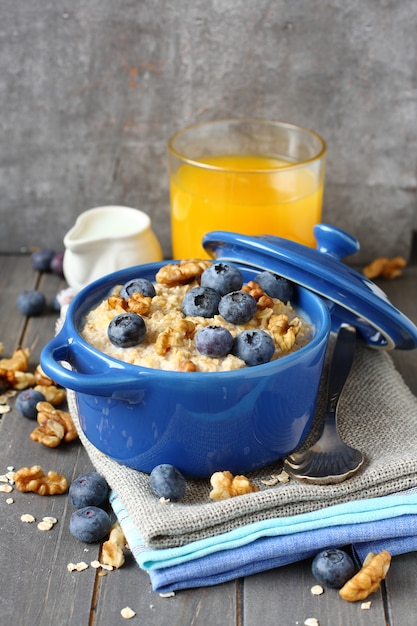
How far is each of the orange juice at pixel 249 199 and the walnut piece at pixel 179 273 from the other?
0.41 m

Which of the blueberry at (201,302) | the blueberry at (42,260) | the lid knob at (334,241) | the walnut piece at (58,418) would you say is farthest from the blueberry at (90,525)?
the blueberry at (42,260)

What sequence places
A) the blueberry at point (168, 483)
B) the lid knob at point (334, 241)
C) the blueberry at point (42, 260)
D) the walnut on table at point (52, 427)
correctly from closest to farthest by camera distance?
1. the blueberry at point (168, 483)
2. the walnut on table at point (52, 427)
3. the lid knob at point (334, 241)
4. the blueberry at point (42, 260)

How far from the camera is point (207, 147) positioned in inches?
81.4

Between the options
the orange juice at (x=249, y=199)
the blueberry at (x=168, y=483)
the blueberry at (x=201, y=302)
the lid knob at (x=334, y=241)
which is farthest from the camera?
the orange juice at (x=249, y=199)

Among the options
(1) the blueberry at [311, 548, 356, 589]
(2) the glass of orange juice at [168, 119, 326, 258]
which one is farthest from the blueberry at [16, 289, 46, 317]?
(1) the blueberry at [311, 548, 356, 589]

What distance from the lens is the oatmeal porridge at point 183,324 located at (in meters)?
1.28

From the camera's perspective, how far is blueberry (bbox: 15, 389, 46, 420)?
1.58 m

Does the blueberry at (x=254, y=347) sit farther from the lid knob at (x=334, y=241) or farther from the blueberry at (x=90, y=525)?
the lid knob at (x=334, y=241)

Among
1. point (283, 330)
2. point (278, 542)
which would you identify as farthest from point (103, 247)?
point (278, 542)

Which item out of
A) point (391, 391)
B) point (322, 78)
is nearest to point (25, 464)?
point (391, 391)

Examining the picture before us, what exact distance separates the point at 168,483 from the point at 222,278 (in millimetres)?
360

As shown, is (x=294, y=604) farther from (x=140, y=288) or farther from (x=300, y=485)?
(x=140, y=288)

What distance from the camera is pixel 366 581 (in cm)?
116

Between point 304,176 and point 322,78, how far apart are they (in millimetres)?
355
